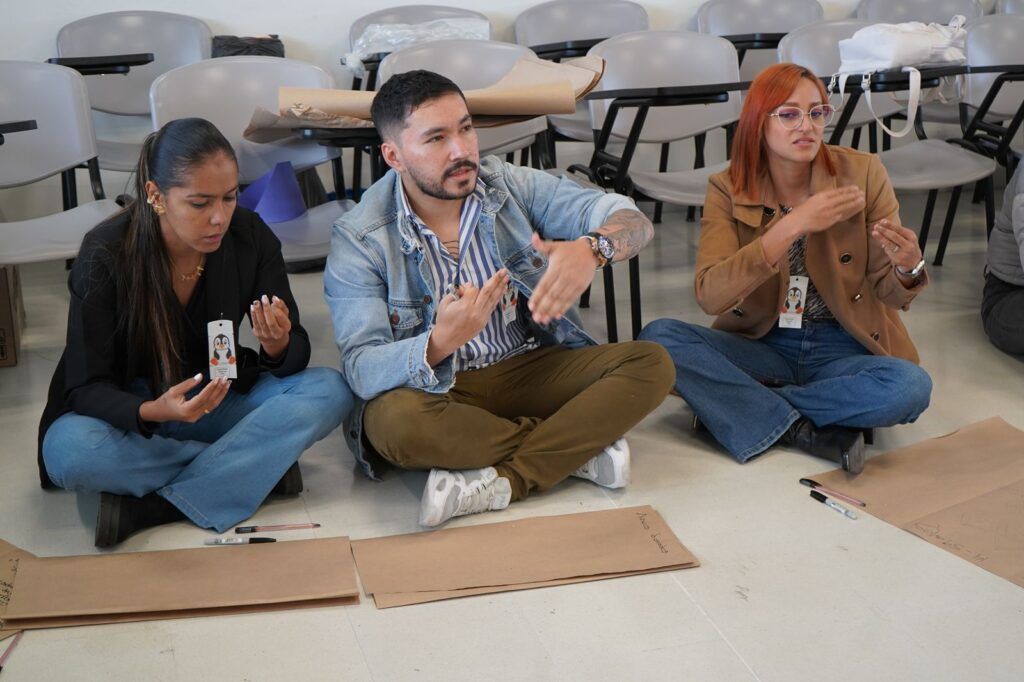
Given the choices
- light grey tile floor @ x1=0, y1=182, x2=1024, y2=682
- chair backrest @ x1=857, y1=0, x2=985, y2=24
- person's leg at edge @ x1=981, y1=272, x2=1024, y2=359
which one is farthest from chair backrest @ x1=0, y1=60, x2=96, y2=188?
chair backrest @ x1=857, y1=0, x2=985, y2=24

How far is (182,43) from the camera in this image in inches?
180

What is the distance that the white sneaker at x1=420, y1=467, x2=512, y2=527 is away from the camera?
2248 millimetres

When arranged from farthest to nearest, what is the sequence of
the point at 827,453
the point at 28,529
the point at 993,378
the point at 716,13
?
the point at 716,13 < the point at 993,378 < the point at 827,453 < the point at 28,529

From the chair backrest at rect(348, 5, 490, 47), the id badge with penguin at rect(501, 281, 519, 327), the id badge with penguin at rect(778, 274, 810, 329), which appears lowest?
the id badge with penguin at rect(778, 274, 810, 329)

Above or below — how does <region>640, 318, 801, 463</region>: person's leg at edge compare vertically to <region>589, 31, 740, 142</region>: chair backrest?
below

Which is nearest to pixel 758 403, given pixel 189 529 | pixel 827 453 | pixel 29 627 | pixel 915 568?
pixel 827 453

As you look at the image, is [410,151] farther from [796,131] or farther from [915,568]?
[915,568]

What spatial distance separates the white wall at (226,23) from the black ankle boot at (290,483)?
111 inches

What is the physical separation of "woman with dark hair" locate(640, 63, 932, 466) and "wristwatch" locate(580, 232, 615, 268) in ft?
1.19

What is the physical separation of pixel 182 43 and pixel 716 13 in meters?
2.42

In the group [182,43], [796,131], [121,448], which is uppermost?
[182,43]

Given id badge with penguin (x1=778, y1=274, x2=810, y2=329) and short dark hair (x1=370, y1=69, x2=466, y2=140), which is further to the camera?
id badge with penguin (x1=778, y1=274, x2=810, y2=329)

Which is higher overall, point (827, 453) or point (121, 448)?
point (121, 448)

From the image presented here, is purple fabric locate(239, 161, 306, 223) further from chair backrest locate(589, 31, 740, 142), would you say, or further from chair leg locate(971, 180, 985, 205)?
chair leg locate(971, 180, 985, 205)
